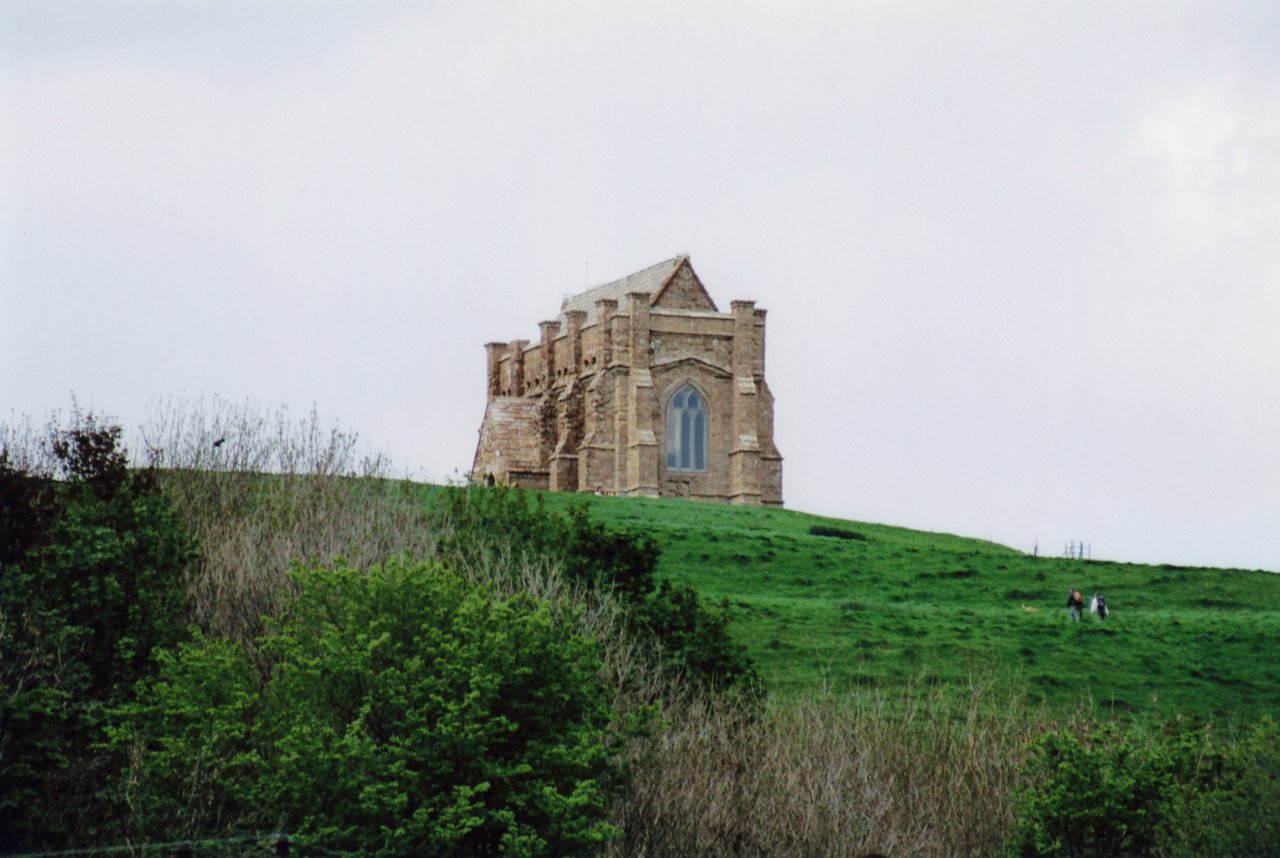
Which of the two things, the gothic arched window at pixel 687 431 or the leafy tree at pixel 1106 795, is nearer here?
the leafy tree at pixel 1106 795

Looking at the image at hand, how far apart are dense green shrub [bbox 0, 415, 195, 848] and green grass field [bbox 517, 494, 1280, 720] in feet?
34.9

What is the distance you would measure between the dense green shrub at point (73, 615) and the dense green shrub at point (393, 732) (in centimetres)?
88

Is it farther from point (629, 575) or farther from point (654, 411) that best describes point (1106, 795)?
point (654, 411)

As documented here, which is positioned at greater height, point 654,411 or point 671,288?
point 671,288

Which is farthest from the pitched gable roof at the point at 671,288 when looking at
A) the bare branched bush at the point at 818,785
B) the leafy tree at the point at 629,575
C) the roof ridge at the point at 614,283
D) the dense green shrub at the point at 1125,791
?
the dense green shrub at the point at 1125,791

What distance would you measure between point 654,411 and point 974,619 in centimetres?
3034

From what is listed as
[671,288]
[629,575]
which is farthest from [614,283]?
[629,575]

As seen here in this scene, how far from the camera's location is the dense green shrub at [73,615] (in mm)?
21109

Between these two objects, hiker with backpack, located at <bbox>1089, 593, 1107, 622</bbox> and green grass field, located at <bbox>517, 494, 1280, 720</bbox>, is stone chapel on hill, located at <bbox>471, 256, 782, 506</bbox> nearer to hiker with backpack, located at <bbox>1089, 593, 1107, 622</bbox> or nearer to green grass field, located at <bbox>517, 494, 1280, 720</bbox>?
green grass field, located at <bbox>517, 494, 1280, 720</bbox>

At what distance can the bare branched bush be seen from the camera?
2177 cm

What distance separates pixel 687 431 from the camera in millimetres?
69500

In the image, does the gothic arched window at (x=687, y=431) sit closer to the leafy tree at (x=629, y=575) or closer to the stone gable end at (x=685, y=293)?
the stone gable end at (x=685, y=293)

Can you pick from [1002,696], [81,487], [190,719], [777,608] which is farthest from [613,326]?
[190,719]

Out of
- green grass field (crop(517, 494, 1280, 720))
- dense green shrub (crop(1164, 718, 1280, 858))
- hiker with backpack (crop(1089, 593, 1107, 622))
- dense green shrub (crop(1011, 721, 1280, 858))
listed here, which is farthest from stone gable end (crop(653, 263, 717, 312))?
dense green shrub (crop(1164, 718, 1280, 858))
